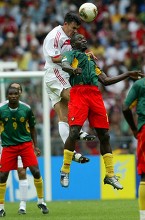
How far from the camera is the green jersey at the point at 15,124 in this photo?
15648mm

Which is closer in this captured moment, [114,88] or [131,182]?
[131,182]

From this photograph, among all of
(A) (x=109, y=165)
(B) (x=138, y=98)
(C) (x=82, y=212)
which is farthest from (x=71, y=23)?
(B) (x=138, y=98)

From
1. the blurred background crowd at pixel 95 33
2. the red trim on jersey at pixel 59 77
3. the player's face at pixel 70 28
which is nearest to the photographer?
the player's face at pixel 70 28

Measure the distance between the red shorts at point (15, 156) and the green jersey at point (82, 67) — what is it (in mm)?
1944

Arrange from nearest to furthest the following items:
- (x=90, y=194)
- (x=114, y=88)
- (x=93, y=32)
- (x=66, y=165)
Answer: (x=66, y=165) → (x=90, y=194) → (x=114, y=88) → (x=93, y=32)

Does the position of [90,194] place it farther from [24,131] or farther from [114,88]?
[24,131]

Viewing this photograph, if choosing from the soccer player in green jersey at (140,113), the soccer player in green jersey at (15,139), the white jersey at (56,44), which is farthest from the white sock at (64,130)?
the soccer player in green jersey at (140,113)

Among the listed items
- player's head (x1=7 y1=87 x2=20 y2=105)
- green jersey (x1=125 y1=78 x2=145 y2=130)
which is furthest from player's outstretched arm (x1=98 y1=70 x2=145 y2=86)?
player's head (x1=7 y1=87 x2=20 y2=105)

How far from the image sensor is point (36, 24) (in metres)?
27.8

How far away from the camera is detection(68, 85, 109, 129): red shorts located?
46.3ft

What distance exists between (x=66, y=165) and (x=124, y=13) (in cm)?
1428

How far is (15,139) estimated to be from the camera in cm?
1562

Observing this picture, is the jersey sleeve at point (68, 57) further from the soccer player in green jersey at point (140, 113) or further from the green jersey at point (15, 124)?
the soccer player in green jersey at point (140, 113)

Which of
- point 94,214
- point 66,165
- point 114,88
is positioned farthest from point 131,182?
point 66,165
